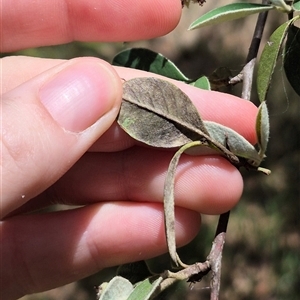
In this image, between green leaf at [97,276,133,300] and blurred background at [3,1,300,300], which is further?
blurred background at [3,1,300,300]

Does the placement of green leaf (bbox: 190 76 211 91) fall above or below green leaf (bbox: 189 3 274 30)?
below

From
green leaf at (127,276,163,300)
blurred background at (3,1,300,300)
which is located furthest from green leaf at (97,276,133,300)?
blurred background at (3,1,300,300)

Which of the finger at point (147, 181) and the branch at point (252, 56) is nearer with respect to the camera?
the branch at point (252, 56)

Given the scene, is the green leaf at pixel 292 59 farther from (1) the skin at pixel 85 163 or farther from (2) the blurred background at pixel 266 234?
(2) the blurred background at pixel 266 234

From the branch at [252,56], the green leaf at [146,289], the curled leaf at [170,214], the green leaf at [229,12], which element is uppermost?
the green leaf at [229,12]

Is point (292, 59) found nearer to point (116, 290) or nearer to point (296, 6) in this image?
point (296, 6)

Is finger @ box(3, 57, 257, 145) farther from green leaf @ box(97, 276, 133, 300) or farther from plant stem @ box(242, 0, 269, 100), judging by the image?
green leaf @ box(97, 276, 133, 300)

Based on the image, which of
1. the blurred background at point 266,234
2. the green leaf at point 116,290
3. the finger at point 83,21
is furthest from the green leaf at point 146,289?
the blurred background at point 266,234

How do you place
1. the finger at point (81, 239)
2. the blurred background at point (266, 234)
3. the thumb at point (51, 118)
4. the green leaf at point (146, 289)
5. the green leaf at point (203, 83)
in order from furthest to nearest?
the blurred background at point (266, 234)
the finger at point (81, 239)
the green leaf at point (203, 83)
the thumb at point (51, 118)
the green leaf at point (146, 289)
